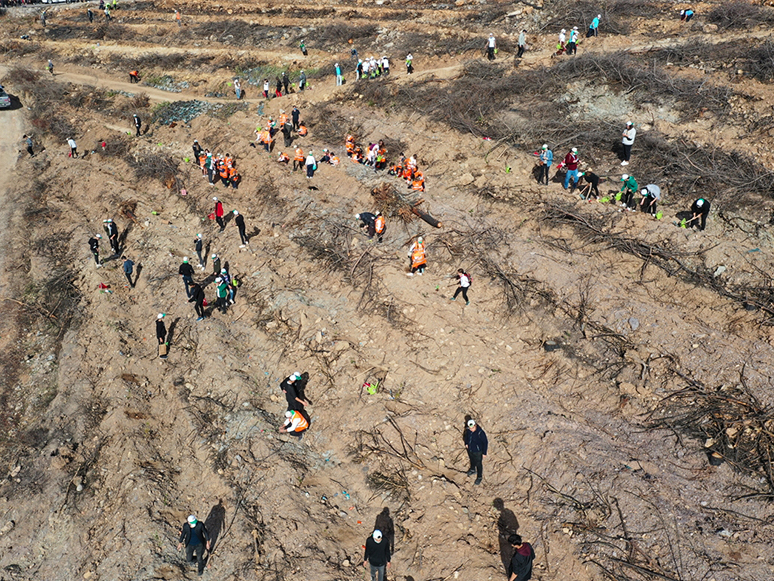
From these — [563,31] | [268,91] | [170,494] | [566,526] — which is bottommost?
[170,494]

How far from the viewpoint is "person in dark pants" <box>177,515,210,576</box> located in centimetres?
998

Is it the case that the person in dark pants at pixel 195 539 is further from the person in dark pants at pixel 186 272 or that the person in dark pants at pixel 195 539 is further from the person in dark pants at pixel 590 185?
the person in dark pants at pixel 590 185

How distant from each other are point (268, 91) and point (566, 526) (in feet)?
76.7

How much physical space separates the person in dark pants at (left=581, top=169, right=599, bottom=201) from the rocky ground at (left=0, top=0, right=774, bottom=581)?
45 cm

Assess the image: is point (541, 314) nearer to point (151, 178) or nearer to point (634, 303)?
point (634, 303)

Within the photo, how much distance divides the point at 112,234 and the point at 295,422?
11039mm

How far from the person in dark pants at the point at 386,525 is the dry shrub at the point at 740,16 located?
78.9ft

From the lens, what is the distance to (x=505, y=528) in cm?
1051

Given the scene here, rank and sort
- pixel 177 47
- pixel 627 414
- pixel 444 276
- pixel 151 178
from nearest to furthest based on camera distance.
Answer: pixel 627 414
pixel 444 276
pixel 151 178
pixel 177 47

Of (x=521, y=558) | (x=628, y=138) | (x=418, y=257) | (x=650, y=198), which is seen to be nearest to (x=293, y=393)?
(x=418, y=257)

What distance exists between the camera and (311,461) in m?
12.2

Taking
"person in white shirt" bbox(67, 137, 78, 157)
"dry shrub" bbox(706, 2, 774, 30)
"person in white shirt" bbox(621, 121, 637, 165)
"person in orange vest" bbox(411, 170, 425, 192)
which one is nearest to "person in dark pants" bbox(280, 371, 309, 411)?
"person in orange vest" bbox(411, 170, 425, 192)

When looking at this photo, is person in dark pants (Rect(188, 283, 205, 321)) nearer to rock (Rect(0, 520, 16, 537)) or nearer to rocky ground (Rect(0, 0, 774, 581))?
rocky ground (Rect(0, 0, 774, 581))

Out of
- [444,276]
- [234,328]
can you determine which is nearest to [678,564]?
[444,276]
